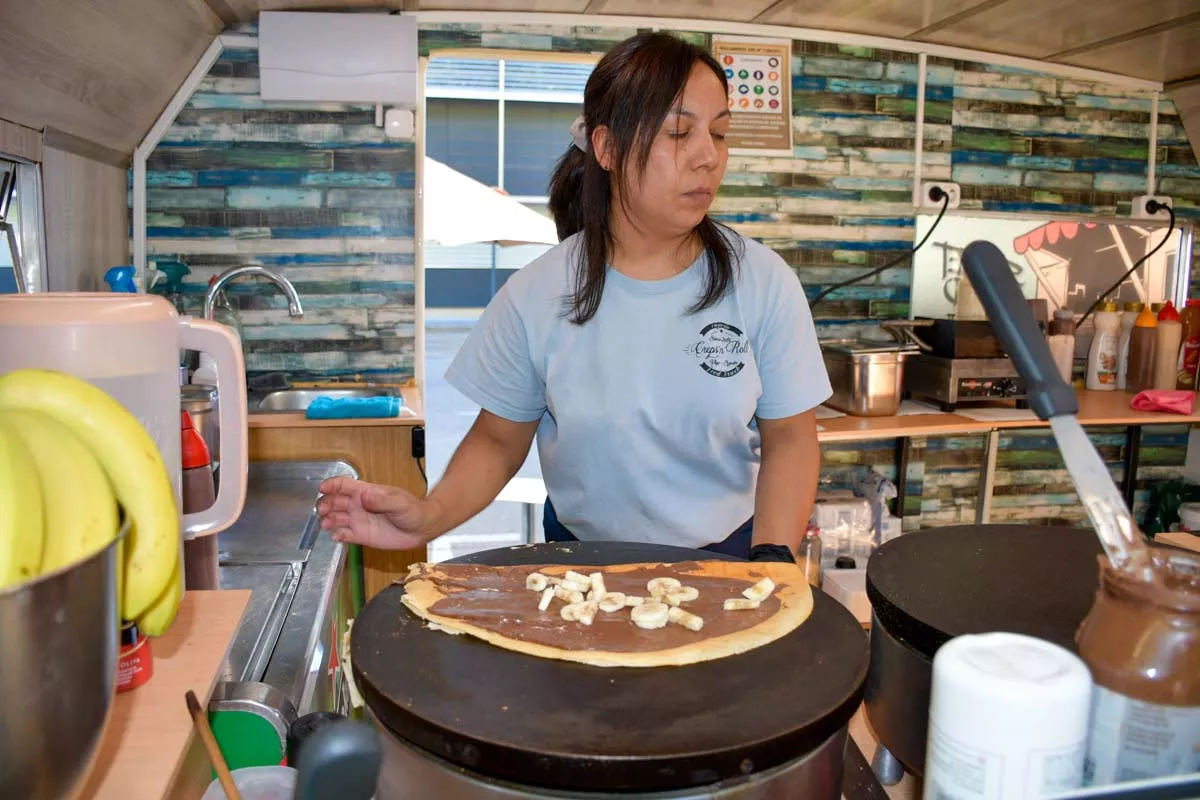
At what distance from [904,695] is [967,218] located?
10.9 feet

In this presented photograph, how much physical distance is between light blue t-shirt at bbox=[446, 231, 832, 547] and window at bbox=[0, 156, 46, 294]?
145 cm

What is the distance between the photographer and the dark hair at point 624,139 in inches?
51.8

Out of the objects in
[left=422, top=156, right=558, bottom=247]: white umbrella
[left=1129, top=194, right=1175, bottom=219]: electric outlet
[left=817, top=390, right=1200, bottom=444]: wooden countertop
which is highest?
[left=1129, top=194, right=1175, bottom=219]: electric outlet

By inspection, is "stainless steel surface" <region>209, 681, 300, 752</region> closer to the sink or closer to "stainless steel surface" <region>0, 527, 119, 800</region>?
"stainless steel surface" <region>0, 527, 119, 800</region>

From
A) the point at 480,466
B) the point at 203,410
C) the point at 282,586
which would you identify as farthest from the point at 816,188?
the point at 282,586

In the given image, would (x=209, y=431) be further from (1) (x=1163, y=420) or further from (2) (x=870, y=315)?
(1) (x=1163, y=420)

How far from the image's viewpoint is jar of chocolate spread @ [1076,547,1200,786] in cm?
47

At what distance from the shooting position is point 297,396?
306cm

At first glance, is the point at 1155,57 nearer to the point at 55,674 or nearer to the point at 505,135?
the point at 55,674

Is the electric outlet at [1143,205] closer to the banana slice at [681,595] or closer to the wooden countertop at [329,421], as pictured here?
the wooden countertop at [329,421]

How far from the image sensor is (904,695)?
72 centimetres

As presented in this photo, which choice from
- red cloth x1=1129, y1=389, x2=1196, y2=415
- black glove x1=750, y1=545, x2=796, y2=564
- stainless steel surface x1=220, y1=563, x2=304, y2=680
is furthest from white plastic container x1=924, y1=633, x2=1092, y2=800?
red cloth x1=1129, y1=389, x2=1196, y2=415

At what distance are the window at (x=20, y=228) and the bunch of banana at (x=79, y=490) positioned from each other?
197 cm

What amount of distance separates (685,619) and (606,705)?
7.3 inches
